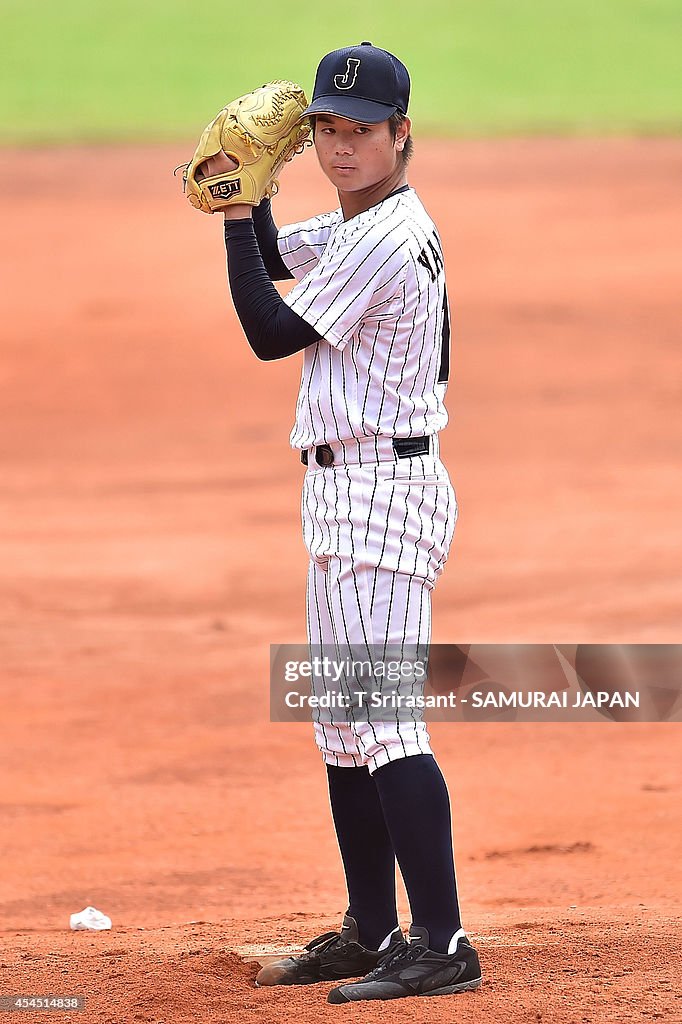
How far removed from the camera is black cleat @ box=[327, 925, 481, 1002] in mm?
3170

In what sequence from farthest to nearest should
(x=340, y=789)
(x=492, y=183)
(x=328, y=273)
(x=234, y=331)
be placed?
(x=492, y=183), (x=234, y=331), (x=340, y=789), (x=328, y=273)

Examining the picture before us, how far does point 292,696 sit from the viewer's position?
6613 millimetres

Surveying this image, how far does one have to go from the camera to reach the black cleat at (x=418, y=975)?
3170 mm

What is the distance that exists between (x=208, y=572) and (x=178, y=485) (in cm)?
248

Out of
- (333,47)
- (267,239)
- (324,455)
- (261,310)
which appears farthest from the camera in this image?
(333,47)

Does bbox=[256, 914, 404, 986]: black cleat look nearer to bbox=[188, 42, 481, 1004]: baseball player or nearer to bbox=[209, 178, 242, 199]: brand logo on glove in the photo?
bbox=[188, 42, 481, 1004]: baseball player

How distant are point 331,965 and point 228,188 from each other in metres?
1.85

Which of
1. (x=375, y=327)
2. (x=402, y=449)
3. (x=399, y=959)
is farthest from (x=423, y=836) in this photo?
(x=375, y=327)

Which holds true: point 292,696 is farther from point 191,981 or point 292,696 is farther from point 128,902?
point 191,981

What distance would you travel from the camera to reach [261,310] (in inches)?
125

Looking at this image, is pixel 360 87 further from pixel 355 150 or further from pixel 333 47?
pixel 333 47

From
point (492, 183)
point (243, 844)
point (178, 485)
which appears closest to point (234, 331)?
point (178, 485)

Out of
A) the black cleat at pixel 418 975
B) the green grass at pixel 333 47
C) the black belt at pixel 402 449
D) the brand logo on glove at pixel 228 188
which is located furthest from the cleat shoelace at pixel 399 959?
the green grass at pixel 333 47

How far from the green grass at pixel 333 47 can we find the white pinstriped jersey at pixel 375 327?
26.9 meters
